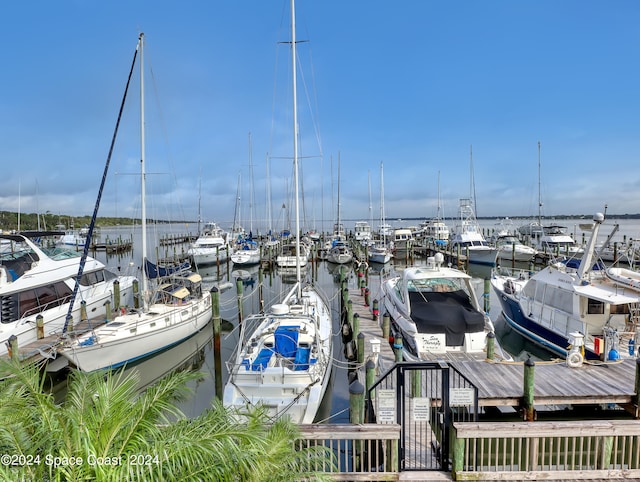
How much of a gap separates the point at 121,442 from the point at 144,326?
41.7 ft

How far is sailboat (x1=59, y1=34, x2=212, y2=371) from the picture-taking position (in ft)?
44.4

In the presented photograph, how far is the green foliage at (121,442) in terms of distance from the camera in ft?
11.5

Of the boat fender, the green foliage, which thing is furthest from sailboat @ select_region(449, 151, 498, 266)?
the green foliage

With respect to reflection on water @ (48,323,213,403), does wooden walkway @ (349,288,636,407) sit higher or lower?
higher

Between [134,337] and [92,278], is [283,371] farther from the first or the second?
[92,278]

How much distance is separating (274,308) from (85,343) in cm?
694

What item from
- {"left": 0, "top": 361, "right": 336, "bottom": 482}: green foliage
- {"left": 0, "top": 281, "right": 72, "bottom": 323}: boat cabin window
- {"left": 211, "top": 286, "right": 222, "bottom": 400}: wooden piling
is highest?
{"left": 0, "top": 361, "right": 336, "bottom": 482}: green foliage

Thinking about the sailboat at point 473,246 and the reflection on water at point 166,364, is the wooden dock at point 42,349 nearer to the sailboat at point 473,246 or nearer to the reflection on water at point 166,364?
the reflection on water at point 166,364

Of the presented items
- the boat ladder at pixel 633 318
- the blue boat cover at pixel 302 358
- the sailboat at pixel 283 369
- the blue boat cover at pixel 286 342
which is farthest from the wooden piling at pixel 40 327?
the boat ladder at pixel 633 318

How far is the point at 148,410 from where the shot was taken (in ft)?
14.4

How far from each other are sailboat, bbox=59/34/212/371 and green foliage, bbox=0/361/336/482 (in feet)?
27.9

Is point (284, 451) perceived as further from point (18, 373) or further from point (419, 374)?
point (419, 374)

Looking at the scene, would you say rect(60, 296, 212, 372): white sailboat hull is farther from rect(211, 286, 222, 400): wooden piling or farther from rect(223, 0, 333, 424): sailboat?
rect(223, 0, 333, 424): sailboat

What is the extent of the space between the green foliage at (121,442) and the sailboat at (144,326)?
27.9ft
